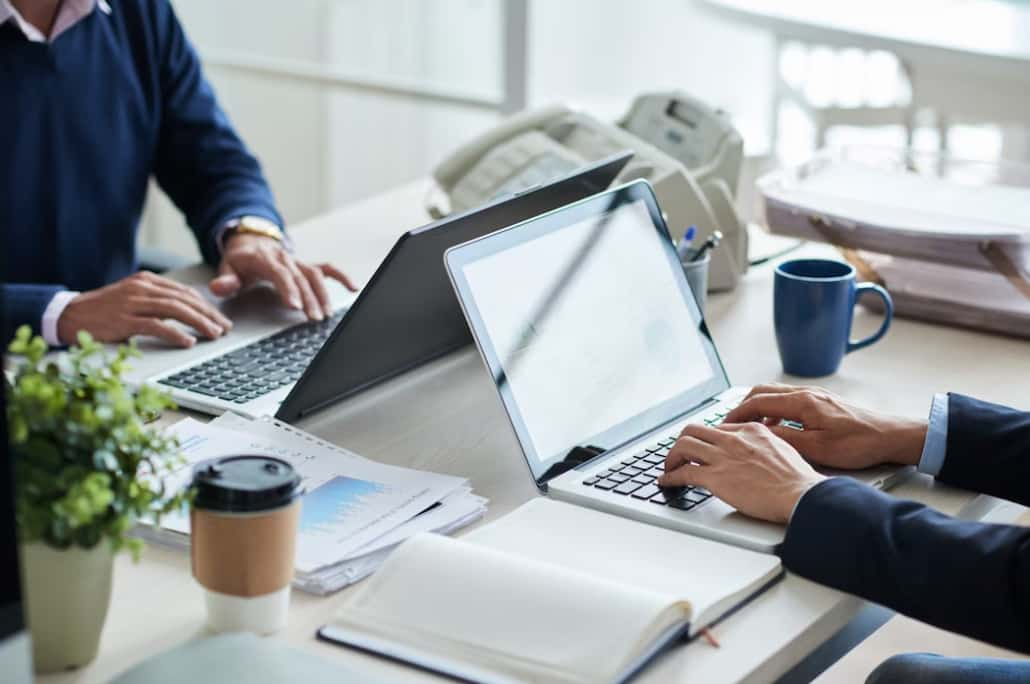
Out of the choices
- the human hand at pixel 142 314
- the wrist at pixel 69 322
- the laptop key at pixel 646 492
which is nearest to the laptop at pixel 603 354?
the laptop key at pixel 646 492

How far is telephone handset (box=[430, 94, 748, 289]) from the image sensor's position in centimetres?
171

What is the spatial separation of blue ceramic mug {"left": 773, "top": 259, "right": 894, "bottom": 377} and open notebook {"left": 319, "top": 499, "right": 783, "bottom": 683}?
0.46m

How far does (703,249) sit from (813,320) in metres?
0.19

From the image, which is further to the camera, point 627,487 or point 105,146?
point 105,146

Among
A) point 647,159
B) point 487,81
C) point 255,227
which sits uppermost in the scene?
point 647,159

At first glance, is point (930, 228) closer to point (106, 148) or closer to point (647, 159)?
point (647, 159)

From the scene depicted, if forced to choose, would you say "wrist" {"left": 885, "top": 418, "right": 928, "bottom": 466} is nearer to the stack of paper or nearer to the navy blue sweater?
the stack of paper

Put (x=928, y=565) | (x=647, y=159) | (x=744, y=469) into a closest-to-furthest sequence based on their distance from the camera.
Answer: (x=928, y=565)
(x=744, y=469)
(x=647, y=159)

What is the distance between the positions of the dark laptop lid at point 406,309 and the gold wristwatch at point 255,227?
16.6 inches

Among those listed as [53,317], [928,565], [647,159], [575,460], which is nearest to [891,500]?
[928,565]

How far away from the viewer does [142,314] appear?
1556 millimetres

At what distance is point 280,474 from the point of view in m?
0.92

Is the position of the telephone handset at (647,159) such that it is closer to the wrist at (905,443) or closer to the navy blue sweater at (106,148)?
the navy blue sweater at (106,148)

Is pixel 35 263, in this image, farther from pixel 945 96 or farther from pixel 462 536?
pixel 945 96
